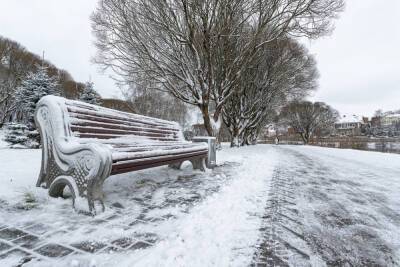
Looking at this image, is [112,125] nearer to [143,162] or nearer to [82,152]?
[143,162]

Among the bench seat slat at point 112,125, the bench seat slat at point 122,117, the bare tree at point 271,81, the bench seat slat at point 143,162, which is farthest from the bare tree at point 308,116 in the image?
the bench seat slat at point 143,162

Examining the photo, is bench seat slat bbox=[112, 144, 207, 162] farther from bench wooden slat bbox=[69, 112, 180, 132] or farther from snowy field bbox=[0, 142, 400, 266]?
bench wooden slat bbox=[69, 112, 180, 132]

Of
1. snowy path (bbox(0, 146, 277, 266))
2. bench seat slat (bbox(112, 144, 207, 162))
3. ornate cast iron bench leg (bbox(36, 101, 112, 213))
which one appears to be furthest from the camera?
bench seat slat (bbox(112, 144, 207, 162))

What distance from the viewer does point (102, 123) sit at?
3375mm

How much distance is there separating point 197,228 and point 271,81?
1636 cm

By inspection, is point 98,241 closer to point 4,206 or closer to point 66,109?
point 4,206

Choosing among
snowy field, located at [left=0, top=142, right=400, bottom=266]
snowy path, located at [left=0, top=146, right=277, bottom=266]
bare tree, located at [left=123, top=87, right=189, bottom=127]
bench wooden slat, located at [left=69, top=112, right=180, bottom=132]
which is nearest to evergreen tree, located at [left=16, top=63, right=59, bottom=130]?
bare tree, located at [left=123, top=87, right=189, bottom=127]

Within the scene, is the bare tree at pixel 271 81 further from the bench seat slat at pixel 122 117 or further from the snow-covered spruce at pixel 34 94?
the snow-covered spruce at pixel 34 94

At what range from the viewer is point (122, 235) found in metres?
2.01

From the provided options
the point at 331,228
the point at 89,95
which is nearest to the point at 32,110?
the point at 89,95

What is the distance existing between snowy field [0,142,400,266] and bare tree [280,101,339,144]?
4230 cm

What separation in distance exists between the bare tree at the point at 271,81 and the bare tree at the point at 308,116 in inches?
970

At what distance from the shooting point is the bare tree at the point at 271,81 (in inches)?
625

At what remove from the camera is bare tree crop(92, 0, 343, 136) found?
9.22 metres
